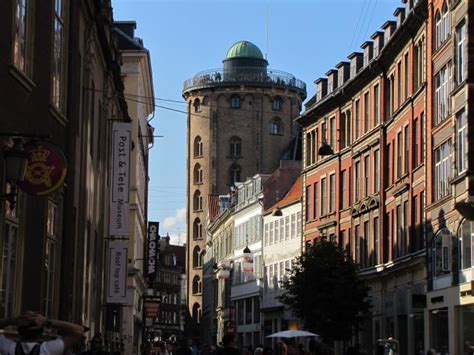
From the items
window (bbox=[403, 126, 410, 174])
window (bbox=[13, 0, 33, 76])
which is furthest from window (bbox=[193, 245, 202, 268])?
window (bbox=[13, 0, 33, 76])

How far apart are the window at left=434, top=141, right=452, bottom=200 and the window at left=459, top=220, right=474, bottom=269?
7.07 ft

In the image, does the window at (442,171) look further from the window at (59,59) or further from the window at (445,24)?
the window at (59,59)

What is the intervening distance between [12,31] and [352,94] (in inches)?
1738

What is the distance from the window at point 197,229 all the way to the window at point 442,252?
76009 mm

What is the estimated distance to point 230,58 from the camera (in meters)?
120

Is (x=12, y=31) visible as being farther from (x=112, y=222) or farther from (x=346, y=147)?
(x=346, y=147)

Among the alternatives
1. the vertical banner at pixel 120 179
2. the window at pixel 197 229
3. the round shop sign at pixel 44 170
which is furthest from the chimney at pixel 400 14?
the window at pixel 197 229

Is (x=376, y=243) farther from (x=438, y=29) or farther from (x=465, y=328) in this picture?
(x=465, y=328)

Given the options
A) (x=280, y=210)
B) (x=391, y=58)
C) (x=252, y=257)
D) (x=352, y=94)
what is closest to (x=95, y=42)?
(x=391, y=58)

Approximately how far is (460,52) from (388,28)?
16426 mm

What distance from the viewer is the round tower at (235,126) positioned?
370 feet

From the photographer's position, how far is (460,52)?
38.9 metres

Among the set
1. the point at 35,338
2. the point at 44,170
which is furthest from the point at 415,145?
the point at 35,338

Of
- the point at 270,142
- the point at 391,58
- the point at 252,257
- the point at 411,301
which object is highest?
the point at 270,142
